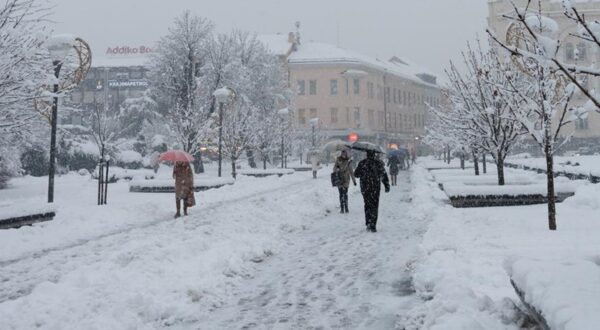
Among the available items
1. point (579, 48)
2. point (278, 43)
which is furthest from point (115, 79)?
point (579, 48)

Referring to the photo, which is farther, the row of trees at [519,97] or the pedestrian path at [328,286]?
the row of trees at [519,97]

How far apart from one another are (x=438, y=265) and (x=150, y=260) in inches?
151

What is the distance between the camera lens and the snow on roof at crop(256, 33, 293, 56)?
63156 millimetres

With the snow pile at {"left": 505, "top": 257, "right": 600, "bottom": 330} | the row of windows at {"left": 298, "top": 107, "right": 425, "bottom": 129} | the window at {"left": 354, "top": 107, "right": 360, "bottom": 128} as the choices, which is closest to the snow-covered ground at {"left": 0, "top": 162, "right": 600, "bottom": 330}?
the snow pile at {"left": 505, "top": 257, "right": 600, "bottom": 330}

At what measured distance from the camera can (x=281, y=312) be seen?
543 cm

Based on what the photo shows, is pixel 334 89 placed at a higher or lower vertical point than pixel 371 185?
higher

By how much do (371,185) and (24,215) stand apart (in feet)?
23.8

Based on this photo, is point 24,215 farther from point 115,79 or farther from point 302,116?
point 115,79

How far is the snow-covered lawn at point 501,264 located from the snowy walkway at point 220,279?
46 cm

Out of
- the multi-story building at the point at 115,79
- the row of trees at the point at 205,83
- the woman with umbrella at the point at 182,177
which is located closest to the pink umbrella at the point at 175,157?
the woman with umbrella at the point at 182,177

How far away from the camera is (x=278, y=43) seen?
217 ft

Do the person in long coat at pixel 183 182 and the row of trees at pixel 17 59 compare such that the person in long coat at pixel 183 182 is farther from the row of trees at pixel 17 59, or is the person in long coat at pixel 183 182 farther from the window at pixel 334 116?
the window at pixel 334 116

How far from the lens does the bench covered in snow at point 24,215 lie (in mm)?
10820

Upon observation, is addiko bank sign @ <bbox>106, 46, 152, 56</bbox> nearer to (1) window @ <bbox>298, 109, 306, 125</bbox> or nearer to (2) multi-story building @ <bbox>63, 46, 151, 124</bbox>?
(2) multi-story building @ <bbox>63, 46, 151, 124</bbox>
